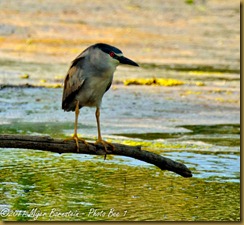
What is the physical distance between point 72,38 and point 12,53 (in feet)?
12.7

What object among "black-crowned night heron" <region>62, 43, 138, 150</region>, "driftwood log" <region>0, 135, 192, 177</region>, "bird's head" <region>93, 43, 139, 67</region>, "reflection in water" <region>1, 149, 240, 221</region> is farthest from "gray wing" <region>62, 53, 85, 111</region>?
"reflection in water" <region>1, 149, 240, 221</region>

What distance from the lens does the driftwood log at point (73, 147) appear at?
8.52 meters

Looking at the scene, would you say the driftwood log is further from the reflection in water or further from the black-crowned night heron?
the reflection in water

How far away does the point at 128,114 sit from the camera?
619 inches

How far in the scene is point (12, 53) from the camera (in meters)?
22.2

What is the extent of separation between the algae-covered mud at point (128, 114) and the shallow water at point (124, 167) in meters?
0.02

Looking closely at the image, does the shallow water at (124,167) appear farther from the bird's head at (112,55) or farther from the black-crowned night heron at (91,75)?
the bird's head at (112,55)

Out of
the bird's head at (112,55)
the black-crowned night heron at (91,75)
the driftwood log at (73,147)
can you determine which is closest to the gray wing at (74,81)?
the black-crowned night heron at (91,75)

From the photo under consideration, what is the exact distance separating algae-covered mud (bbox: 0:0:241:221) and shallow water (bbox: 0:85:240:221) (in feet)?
0.05

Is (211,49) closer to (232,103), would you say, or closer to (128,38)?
(128,38)

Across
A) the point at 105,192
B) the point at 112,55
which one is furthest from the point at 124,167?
the point at 112,55

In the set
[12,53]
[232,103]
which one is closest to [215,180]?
[232,103]

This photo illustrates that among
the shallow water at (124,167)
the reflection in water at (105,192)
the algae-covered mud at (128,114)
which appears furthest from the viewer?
the algae-covered mud at (128,114)

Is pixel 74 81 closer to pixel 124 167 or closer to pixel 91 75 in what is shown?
pixel 91 75
